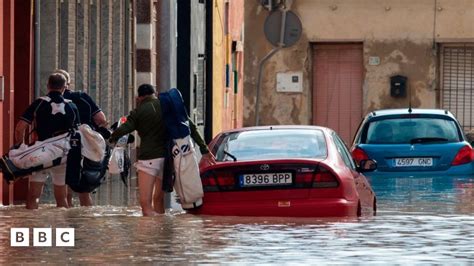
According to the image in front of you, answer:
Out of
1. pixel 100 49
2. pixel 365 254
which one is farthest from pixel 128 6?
pixel 365 254

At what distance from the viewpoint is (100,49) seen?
106 ft

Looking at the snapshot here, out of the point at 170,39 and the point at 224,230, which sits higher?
the point at 170,39

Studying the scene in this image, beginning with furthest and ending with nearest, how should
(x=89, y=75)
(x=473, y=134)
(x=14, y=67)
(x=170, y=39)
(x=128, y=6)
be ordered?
(x=473, y=134) → (x=128, y=6) → (x=89, y=75) → (x=14, y=67) → (x=170, y=39)

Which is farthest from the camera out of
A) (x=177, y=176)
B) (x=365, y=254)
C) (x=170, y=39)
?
(x=170, y=39)

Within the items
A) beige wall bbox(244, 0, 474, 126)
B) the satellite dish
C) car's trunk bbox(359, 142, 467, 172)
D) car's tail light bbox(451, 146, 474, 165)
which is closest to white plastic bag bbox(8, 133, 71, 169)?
car's trunk bbox(359, 142, 467, 172)

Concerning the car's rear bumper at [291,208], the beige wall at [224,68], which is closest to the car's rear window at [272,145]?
the car's rear bumper at [291,208]

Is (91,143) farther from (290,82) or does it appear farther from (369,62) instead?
(290,82)

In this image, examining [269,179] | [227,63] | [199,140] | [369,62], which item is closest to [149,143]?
[199,140]

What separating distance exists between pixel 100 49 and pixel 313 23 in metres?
19.1

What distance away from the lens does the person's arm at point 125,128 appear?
1925 centimetres

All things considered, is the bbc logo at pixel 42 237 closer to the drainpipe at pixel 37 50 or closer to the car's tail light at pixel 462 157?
the drainpipe at pixel 37 50

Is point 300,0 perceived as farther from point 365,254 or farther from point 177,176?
point 365,254

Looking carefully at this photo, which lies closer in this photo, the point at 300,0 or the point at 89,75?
the point at 89,75

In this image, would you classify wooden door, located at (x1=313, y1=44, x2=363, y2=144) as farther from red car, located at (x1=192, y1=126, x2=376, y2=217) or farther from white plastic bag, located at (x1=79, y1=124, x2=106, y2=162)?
red car, located at (x1=192, y1=126, x2=376, y2=217)
